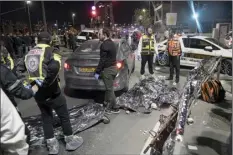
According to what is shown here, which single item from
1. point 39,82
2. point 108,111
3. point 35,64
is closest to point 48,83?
point 39,82

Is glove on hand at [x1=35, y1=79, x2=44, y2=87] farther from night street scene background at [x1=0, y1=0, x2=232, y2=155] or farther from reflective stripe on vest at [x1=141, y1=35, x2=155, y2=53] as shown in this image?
reflective stripe on vest at [x1=141, y1=35, x2=155, y2=53]

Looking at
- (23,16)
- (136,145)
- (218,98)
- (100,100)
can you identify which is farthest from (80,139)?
(23,16)

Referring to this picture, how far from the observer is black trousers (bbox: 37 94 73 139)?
4270 mm

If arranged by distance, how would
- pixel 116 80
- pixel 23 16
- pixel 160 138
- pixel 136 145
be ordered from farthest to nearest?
pixel 23 16 < pixel 116 80 < pixel 136 145 < pixel 160 138

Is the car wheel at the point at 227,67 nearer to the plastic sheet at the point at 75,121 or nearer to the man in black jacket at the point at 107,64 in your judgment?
the man in black jacket at the point at 107,64

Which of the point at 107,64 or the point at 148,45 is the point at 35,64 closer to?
the point at 107,64

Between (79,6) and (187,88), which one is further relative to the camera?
(79,6)

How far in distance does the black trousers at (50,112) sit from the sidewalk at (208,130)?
194 centimetres

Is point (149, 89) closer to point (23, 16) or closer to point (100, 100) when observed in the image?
point (100, 100)

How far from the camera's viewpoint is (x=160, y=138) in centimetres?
367

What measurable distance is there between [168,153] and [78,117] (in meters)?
3.18

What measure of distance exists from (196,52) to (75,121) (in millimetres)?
7369

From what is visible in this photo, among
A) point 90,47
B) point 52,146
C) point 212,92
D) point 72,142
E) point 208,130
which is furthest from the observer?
point 90,47

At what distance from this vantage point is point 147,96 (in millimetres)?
6996
